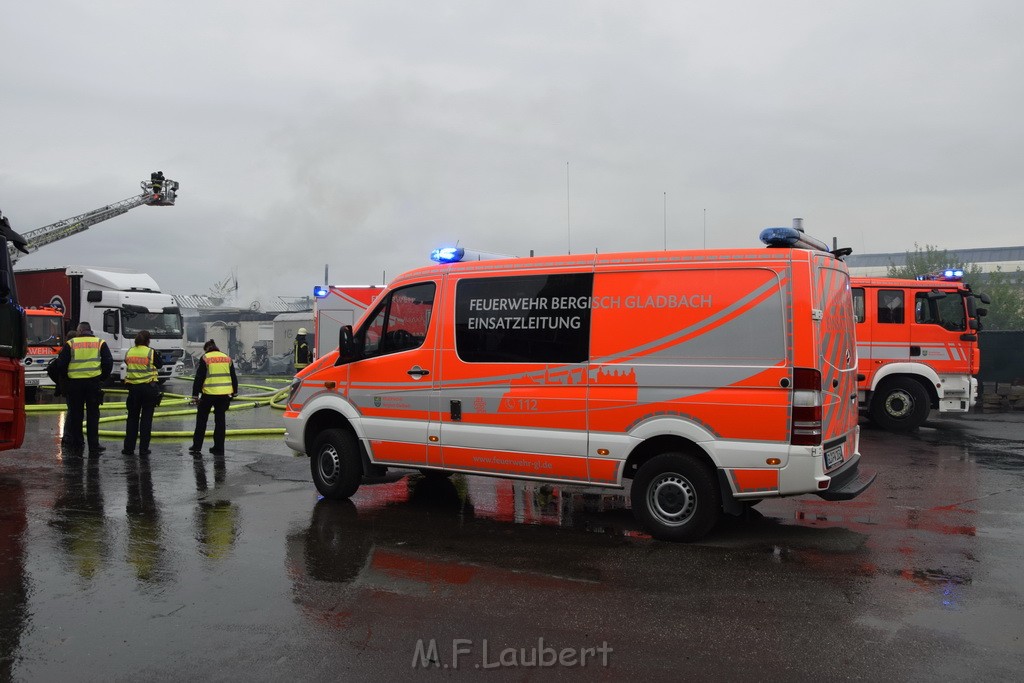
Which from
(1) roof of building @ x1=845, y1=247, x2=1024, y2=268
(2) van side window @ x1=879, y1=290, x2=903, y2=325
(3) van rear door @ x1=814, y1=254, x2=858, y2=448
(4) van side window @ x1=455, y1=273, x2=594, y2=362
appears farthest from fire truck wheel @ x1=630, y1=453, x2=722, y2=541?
(1) roof of building @ x1=845, y1=247, x2=1024, y2=268

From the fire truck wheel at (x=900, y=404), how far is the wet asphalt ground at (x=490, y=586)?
5.27 meters

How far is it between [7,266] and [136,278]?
1676cm

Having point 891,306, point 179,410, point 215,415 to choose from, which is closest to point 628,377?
point 215,415

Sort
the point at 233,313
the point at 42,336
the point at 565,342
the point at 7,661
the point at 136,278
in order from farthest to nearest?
the point at 233,313, the point at 136,278, the point at 42,336, the point at 565,342, the point at 7,661

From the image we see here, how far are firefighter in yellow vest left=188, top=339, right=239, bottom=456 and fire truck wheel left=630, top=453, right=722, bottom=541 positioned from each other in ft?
22.5

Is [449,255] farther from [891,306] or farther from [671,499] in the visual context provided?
[891,306]

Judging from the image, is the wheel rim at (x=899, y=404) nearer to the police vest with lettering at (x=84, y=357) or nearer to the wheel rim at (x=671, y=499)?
the wheel rim at (x=671, y=499)

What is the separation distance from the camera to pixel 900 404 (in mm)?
14227

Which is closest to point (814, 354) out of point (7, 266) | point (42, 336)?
point (7, 266)

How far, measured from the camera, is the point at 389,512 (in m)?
7.79

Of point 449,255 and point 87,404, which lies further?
point 87,404

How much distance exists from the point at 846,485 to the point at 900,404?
8.66m

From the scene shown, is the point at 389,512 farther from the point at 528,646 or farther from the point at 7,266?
the point at 7,266

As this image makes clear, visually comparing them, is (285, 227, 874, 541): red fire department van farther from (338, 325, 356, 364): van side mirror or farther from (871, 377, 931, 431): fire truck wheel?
(871, 377, 931, 431): fire truck wheel
